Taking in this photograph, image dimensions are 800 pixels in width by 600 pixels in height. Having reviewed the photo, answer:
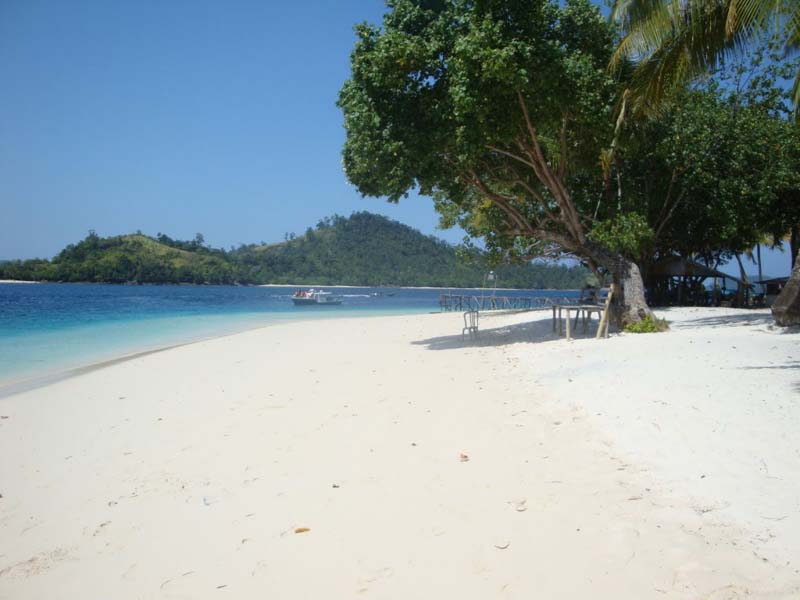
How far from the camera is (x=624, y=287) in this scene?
12172mm

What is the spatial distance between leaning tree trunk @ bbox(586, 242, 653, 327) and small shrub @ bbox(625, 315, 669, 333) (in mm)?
169

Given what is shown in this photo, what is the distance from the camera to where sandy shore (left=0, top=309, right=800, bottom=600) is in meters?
2.74

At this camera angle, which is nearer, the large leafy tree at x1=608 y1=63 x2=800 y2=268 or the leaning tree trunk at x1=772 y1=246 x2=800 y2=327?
the leaning tree trunk at x1=772 y1=246 x2=800 y2=327

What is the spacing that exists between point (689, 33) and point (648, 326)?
5772 mm

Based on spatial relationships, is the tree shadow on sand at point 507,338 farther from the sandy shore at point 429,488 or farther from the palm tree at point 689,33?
the palm tree at point 689,33

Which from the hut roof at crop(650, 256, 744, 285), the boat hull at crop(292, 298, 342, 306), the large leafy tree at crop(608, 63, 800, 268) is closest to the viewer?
the large leafy tree at crop(608, 63, 800, 268)

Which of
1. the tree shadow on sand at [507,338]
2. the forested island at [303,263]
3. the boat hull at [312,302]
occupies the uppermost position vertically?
the forested island at [303,263]

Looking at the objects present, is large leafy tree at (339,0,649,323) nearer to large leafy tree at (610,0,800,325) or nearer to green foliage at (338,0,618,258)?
green foliage at (338,0,618,258)

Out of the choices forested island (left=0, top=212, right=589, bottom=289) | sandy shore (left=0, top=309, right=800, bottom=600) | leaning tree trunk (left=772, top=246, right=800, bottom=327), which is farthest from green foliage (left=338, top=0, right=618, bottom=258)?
forested island (left=0, top=212, right=589, bottom=289)

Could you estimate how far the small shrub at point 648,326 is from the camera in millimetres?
11250

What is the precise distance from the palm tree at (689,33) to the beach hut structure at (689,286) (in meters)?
15.3

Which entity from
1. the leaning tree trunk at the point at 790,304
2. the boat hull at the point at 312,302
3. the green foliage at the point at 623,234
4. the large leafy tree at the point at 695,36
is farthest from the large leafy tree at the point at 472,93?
the boat hull at the point at 312,302

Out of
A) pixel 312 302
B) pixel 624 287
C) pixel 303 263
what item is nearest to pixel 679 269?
pixel 624 287

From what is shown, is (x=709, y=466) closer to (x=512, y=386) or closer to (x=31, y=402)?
(x=512, y=386)
